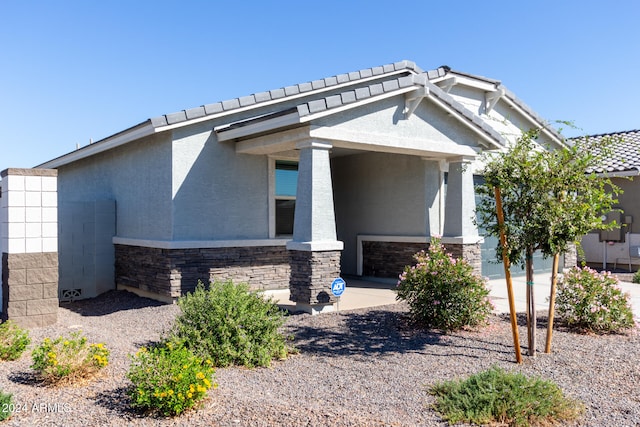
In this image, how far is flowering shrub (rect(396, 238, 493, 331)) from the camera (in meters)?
8.03

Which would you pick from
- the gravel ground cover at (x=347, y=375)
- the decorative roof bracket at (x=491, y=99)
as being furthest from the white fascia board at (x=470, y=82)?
the gravel ground cover at (x=347, y=375)

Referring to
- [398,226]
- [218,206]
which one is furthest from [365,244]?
[218,206]

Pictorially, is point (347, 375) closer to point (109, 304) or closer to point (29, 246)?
point (29, 246)

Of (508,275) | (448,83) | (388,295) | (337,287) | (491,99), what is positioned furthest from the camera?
(491,99)

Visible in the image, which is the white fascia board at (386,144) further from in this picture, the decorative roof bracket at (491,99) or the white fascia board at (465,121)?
the decorative roof bracket at (491,99)

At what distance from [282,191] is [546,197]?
638 centimetres

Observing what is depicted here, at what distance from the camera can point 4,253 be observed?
866cm

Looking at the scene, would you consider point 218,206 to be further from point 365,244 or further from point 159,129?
point 365,244

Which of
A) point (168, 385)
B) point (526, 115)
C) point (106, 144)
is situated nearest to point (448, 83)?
point (526, 115)

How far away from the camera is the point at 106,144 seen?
1227 centimetres

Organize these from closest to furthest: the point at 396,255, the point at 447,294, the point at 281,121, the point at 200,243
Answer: the point at 447,294
the point at 281,121
the point at 200,243
the point at 396,255

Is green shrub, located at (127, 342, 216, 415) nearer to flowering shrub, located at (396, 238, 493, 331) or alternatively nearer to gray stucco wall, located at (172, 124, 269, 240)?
flowering shrub, located at (396, 238, 493, 331)

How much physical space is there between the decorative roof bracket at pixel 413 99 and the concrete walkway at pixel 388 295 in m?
3.44

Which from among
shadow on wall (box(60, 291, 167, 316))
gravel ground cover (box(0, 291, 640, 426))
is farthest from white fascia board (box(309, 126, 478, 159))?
shadow on wall (box(60, 291, 167, 316))
